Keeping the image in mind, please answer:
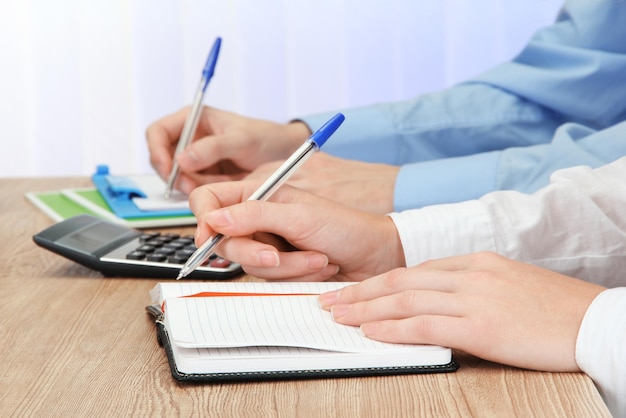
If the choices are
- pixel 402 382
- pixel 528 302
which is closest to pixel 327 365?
pixel 402 382

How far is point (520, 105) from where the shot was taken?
1.46 meters

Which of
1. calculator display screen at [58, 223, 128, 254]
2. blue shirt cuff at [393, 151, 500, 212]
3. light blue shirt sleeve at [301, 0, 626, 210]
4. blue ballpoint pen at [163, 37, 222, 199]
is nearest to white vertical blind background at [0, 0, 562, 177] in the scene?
light blue shirt sleeve at [301, 0, 626, 210]

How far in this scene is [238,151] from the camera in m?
1.32

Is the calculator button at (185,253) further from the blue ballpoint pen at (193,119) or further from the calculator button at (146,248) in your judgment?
the blue ballpoint pen at (193,119)

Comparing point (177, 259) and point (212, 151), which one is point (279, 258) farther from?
point (212, 151)

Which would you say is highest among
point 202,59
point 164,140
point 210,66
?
point 210,66

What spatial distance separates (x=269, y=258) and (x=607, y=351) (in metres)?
0.30

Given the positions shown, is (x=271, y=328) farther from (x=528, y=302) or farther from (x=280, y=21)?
(x=280, y=21)

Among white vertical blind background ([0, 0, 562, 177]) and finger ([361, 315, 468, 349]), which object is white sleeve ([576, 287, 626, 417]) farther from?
white vertical blind background ([0, 0, 562, 177])

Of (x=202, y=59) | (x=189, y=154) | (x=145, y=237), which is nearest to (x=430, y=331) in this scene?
(x=145, y=237)

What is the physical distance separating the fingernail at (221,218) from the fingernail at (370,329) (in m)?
0.19

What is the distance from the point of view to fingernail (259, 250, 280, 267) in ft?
2.64

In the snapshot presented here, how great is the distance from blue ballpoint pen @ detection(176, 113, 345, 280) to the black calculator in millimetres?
64

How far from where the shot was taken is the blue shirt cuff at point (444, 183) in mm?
1119
